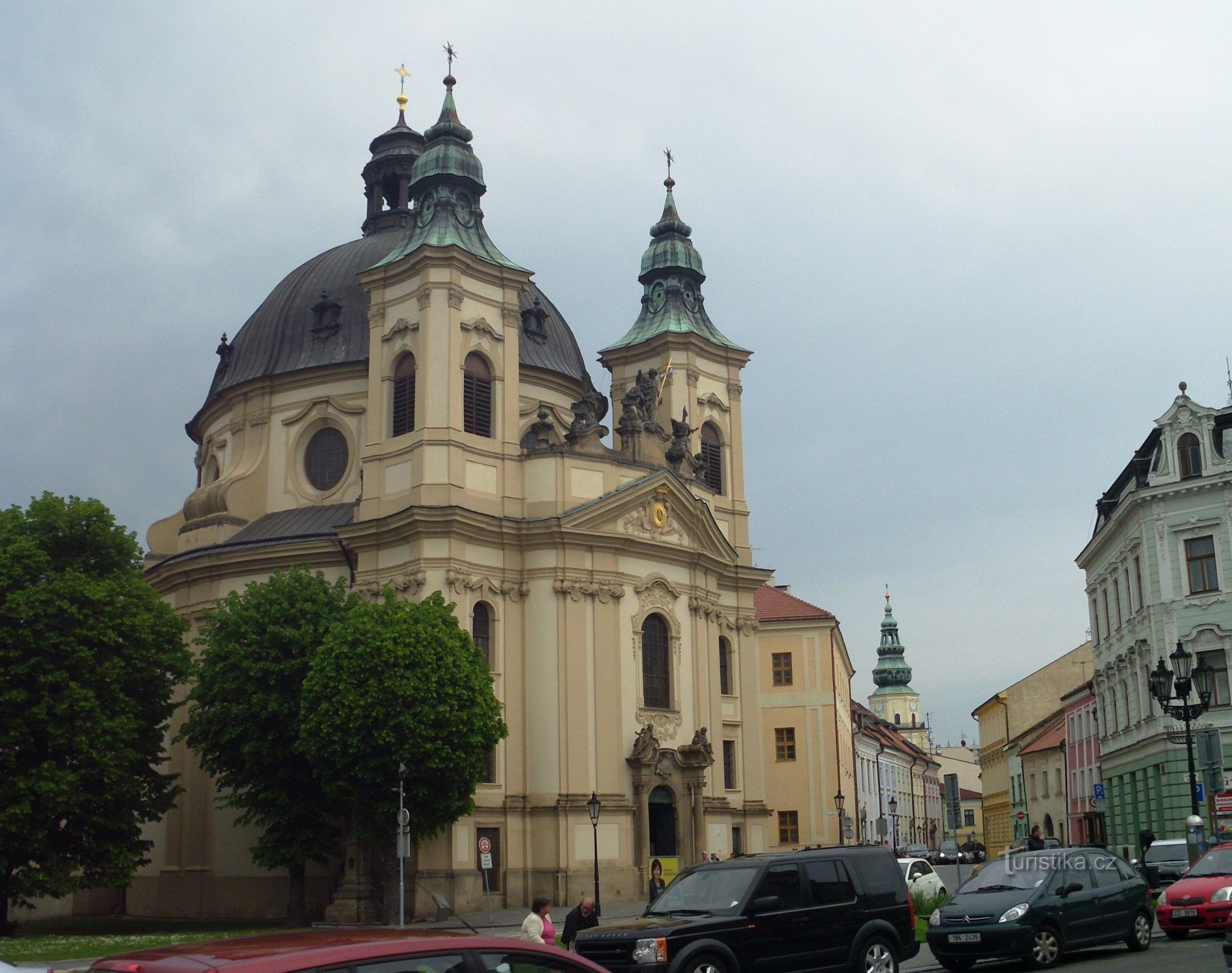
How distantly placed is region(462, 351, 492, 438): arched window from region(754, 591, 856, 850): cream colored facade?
1018 inches

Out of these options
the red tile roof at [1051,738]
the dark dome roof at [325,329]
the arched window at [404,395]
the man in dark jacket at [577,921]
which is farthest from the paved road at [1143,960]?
the red tile roof at [1051,738]

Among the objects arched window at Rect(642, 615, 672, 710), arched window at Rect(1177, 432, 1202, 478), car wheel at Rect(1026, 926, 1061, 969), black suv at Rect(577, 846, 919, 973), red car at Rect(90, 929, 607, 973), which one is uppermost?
arched window at Rect(1177, 432, 1202, 478)

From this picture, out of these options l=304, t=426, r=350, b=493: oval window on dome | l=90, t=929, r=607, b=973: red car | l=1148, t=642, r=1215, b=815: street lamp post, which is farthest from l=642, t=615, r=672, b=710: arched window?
l=90, t=929, r=607, b=973: red car

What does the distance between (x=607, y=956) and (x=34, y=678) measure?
81.3ft

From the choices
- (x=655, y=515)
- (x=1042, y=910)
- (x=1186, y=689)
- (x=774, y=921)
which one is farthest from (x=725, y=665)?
(x=774, y=921)

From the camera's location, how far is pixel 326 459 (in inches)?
1932

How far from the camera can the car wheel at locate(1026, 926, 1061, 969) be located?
1795cm

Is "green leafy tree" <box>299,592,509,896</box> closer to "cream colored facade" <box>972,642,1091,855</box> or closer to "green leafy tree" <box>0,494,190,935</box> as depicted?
"green leafy tree" <box>0,494,190,935</box>

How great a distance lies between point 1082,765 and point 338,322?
4067 centimetres

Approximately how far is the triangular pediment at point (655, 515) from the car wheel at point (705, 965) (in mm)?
28880

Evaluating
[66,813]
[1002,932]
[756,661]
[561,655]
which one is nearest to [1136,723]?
[756,661]

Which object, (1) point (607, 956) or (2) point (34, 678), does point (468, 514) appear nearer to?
(2) point (34, 678)

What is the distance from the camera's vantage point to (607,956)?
1495 cm

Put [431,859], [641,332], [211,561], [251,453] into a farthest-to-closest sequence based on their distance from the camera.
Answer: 1. [641,332]
2. [251,453]
3. [211,561]
4. [431,859]
